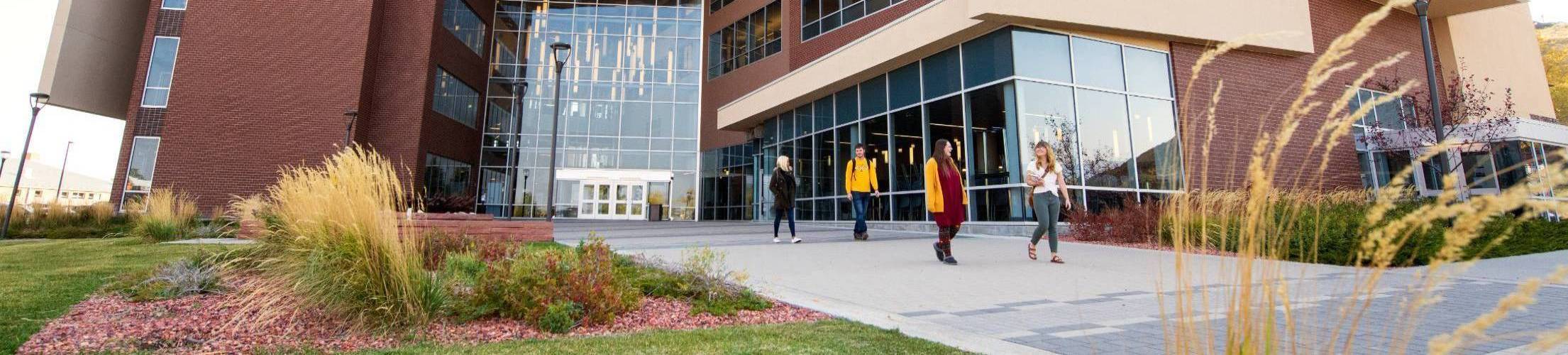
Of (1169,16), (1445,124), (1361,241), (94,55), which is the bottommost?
(1361,241)

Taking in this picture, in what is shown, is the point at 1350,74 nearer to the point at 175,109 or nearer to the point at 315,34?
the point at 315,34

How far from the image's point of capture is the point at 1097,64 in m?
13.8

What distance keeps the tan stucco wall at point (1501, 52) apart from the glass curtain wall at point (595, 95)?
26595 mm

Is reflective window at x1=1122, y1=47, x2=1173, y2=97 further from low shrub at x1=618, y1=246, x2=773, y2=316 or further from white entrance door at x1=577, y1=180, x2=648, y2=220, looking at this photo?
white entrance door at x1=577, y1=180, x2=648, y2=220

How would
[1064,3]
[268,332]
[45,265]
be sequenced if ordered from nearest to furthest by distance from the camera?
1. [268,332]
2. [45,265]
3. [1064,3]

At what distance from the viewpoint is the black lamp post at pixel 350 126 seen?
20.3 meters

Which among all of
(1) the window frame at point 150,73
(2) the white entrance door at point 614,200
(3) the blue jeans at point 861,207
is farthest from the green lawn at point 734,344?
(2) the white entrance door at point 614,200

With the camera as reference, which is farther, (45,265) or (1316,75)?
(45,265)

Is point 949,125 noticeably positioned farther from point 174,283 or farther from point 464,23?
point 464,23

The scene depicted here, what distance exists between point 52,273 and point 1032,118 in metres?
13.9

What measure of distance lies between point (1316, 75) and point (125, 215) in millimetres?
24615

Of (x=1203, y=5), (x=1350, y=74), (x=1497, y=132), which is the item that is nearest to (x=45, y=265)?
(x=1203, y=5)

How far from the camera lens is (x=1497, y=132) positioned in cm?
1622

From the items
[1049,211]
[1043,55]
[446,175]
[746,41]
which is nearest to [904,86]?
[1043,55]
